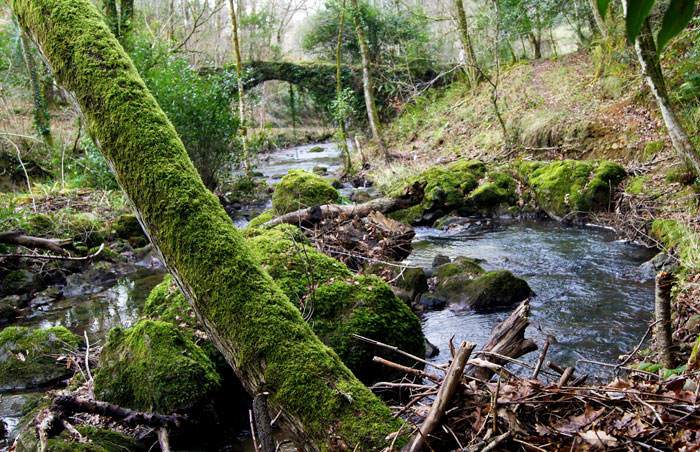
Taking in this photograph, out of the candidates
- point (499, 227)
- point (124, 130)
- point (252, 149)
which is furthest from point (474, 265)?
point (252, 149)

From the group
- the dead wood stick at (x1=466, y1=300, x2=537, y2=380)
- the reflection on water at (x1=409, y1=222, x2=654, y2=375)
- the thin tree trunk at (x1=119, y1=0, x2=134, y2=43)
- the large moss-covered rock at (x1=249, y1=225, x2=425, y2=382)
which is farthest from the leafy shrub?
the dead wood stick at (x1=466, y1=300, x2=537, y2=380)

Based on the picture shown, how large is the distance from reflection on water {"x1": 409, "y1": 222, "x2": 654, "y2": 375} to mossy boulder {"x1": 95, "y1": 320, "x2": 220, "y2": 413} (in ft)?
8.51

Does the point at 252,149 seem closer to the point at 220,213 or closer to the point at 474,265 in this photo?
the point at 474,265

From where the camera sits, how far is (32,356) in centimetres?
584

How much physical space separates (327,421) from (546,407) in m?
0.92

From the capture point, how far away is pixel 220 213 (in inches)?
A: 101

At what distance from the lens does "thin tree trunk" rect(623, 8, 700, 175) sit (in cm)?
656

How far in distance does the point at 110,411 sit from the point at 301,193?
7288 mm

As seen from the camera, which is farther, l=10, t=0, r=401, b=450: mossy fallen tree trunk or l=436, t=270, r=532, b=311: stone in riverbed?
l=436, t=270, r=532, b=311: stone in riverbed

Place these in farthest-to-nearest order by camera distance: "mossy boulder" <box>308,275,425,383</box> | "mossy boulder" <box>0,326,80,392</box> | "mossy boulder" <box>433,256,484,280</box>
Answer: "mossy boulder" <box>433,256,484,280</box> → "mossy boulder" <box>0,326,80,392</box> → "mossy boulder" <box>308,275,425,383</box>

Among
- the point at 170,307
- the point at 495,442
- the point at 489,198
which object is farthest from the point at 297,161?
the point at 495,442

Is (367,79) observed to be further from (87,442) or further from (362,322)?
(87,442)

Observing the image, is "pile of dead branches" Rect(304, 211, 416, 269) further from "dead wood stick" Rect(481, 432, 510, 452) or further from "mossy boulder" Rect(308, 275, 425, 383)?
"dead wood stick" Rect(481, 432, 510, 452)

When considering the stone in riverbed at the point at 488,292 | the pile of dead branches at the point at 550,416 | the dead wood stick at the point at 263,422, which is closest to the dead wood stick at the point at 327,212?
the stone in riverbed at the point at 488,292
